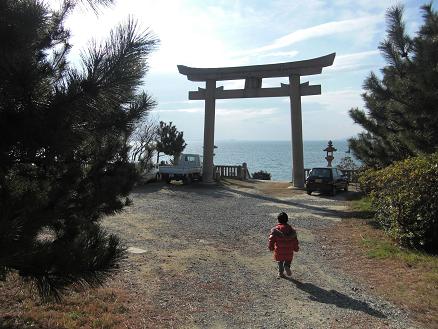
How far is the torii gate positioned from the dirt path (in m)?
9.02

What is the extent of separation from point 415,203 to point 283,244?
10.8 ft

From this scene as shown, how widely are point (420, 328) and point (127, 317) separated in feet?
10.9

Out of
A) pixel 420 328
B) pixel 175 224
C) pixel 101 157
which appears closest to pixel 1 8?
pixel 101 157

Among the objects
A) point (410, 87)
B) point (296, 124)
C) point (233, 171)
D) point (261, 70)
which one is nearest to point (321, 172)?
point (296, 124)

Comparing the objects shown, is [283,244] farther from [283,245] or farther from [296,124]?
[296,124]

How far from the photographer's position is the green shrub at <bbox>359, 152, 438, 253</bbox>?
847 cm

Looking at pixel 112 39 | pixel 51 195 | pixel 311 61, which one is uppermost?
pixel 311 61

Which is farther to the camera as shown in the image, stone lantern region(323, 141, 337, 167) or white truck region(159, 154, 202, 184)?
stone lantern region(323, 141, 337, 167)

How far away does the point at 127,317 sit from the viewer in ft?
16.7

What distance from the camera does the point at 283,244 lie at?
22.9 feet

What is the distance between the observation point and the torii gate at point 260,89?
22062 millimetres

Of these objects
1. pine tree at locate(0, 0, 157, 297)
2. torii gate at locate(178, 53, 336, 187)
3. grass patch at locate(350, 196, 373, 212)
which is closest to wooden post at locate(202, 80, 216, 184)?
torii gate at locate(178, 53, 336, 187)

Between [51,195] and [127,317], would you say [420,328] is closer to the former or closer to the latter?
[127,317]

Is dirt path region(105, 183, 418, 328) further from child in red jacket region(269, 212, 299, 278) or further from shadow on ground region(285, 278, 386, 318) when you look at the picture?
child in red jacket region(269, 212, 299, 278)
